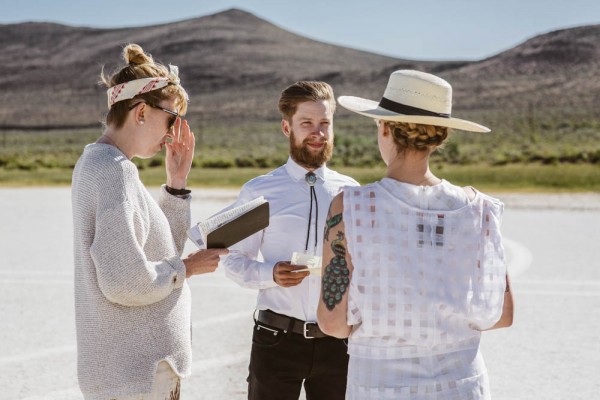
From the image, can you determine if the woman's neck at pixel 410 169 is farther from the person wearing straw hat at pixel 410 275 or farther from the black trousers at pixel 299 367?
the black trousers at pixel 299 367

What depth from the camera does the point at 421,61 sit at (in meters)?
141

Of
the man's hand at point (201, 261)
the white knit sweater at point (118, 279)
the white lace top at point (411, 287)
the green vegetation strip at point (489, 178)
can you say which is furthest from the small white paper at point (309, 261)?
the green vegetation strip at point (489, 178)

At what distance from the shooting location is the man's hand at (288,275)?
3.46 m

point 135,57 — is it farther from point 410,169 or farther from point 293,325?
point 293,325

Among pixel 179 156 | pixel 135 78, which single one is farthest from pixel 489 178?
pixel 135 78

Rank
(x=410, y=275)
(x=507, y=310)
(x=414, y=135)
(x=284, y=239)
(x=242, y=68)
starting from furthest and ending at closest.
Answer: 1. (x=242, y=68)
2. (x=284, y=239)
3. (x=507, y=310)
4. (x=414, y=135)
5. (x=410, y=275)

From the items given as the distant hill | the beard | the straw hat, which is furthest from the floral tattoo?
the distant hill

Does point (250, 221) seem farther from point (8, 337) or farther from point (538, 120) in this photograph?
point (538, 120)

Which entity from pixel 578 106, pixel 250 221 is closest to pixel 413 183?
pixel 250 221

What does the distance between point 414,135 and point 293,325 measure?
1.29 metres

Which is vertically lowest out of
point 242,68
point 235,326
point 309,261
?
point 242,68

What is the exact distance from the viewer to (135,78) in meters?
2.84

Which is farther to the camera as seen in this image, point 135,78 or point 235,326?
point 235,326

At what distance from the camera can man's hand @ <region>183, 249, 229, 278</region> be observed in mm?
2889
